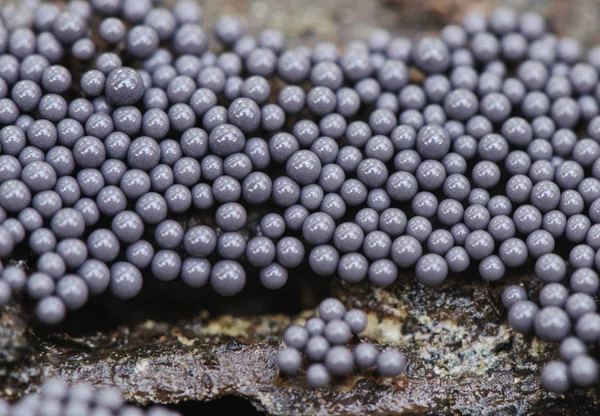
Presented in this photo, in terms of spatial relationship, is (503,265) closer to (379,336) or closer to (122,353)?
(379,336)

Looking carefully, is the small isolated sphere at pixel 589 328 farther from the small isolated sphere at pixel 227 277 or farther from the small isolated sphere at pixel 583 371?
the small isolated sphere at pixel 227 277

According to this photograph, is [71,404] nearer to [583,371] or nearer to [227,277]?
[227,277]

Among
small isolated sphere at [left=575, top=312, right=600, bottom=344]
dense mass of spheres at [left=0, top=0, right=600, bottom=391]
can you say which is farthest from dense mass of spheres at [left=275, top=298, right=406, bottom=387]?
small isolated sphere at [left=575, top=312, right=600, bottom=344]

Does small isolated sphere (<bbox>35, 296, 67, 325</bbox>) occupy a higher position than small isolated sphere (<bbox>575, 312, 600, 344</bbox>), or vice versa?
small isolated sphere (<bbox>575, 312, 600, 344</bbox>)

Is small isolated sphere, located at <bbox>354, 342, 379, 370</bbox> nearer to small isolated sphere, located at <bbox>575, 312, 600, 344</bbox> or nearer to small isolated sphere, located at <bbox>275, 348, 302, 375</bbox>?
small isolated sphere, located at <bbox>275, 348, 302, 375</bbox>

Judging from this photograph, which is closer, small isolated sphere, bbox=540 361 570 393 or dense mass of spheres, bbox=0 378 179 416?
dense mass of spheres, bbox=0 378 179 416

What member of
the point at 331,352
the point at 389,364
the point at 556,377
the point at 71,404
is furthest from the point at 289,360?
the point at 556,377
